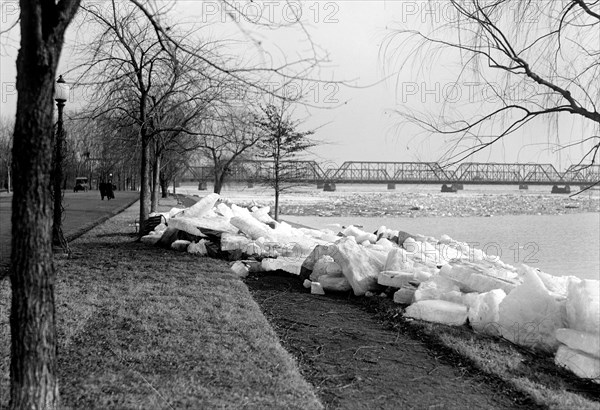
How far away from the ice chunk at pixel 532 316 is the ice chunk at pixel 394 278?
1.92 meters

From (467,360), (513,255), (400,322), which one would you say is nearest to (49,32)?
(467,360)

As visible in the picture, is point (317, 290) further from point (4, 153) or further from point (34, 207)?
point (4, 153)

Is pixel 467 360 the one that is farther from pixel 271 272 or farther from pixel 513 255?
pixel 513 255

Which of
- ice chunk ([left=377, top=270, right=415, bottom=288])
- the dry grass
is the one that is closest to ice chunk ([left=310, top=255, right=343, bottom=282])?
ice chunk ([left=377, top=270, right=415, bottom=288])

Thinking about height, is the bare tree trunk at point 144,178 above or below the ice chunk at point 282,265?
above

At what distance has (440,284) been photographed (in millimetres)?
7879

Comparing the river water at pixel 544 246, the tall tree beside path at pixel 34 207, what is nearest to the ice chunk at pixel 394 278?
the tall tree beside path at pixel 34 207

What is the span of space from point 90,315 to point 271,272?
182 inches

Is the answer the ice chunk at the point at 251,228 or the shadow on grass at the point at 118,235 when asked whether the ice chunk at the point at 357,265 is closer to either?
the ice chunk at the point at 251,228

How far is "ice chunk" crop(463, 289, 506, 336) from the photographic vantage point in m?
6.56

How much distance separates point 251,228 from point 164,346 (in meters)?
8.22

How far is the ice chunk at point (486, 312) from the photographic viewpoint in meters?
6.56

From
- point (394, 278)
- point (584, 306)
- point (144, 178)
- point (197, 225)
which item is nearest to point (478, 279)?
point (394, 278)

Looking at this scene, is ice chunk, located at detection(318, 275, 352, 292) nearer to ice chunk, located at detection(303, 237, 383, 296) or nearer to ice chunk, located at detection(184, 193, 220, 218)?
ice chunk, located at detection(303, 237, 383, 296)
